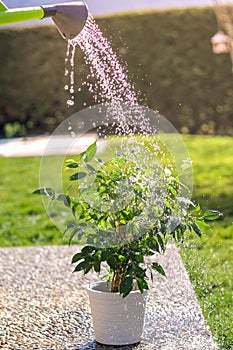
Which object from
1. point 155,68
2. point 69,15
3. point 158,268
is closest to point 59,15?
point 69,15

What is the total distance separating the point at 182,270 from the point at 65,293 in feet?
2.27

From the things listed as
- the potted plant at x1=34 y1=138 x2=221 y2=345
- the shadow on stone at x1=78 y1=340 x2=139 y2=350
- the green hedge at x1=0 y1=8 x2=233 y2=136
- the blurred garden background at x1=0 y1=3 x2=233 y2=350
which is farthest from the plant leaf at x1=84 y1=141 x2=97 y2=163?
the green hedge at x1=0 y1=8 x2=233 y2=136

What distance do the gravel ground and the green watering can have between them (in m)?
1.17

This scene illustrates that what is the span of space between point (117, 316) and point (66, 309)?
51cm

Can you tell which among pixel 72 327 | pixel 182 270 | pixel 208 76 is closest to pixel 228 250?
pixel 182 270

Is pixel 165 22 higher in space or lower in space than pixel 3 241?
higher

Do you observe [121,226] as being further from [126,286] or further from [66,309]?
[66,309]

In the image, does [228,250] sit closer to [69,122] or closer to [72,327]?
[72,327]

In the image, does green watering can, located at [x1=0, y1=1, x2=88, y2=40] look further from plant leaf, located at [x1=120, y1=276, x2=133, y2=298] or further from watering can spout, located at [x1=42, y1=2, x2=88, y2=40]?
plant leaf, located at [x1=120, y1=276, x2=133, y2=298]

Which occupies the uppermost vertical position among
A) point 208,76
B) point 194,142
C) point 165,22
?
point 165,22

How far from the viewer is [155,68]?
9500mm

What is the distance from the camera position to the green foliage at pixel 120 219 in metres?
2.59

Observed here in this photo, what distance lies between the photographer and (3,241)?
462cm

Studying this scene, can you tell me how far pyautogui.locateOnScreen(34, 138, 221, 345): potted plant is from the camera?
260cm
